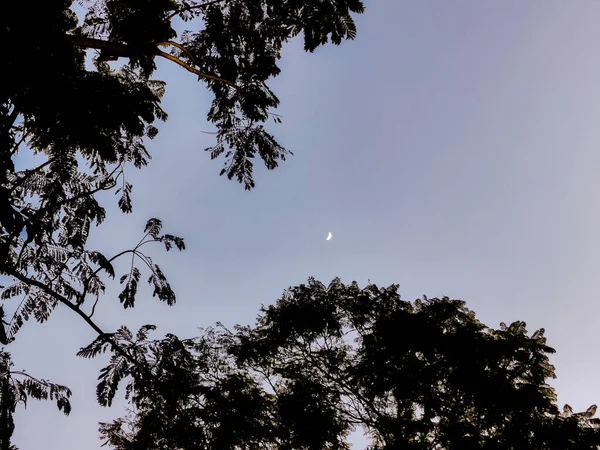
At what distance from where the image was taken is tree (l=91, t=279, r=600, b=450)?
8.61 meters

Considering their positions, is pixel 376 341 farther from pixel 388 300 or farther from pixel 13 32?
pixel 13 32

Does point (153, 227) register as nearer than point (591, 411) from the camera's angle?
Yes

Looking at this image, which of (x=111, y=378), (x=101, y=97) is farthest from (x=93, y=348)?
(x=101, y=97)

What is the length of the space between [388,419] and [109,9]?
12.1m

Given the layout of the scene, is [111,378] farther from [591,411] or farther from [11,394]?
[591,411]

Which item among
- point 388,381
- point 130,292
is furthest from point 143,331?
point 388,381

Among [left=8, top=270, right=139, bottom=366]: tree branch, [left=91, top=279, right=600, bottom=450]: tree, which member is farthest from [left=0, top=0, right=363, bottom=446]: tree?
[left=91, top=279, right=600, bottom=450]: tree

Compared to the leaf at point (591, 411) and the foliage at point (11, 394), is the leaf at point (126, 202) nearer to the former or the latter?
the foliage at point (11, 394)

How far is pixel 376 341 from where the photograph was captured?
1057cm

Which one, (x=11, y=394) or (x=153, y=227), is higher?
(x=153, y=227)

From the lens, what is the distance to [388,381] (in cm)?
1003

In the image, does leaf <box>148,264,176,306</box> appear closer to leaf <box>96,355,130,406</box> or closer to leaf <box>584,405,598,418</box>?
leaf <box>96,355,130,406</box>

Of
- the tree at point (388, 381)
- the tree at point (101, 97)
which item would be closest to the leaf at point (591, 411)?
the tree at point (388, 381)

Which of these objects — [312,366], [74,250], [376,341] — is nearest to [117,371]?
[74,250]
